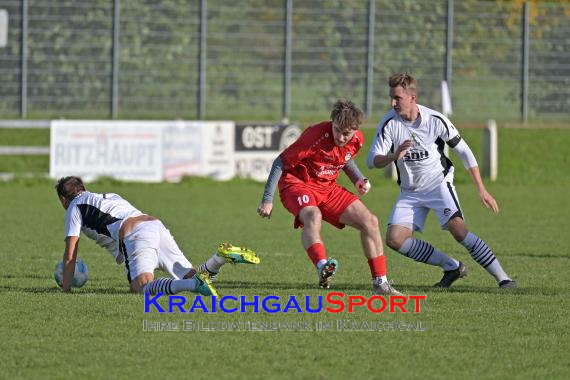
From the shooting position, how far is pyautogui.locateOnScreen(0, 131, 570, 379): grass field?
720 centimetres

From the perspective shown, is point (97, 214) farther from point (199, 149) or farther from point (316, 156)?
point (199, 149)

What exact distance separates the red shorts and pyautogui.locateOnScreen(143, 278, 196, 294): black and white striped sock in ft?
3.93

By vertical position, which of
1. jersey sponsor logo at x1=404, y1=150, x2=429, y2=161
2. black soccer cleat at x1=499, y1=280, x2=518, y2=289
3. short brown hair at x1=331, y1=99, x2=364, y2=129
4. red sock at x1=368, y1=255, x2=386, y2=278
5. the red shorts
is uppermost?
short brown hair at x1=331, y1=99, x2=364, y2=129

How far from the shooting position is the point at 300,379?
6.86 meters

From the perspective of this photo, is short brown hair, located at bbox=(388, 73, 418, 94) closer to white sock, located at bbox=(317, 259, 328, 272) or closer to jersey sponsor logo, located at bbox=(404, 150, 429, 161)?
jersey sponsor logo, located at bbox=(404, 150, 429, 161)

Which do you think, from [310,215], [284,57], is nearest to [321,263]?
[310,215]

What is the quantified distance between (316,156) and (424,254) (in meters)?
1.43

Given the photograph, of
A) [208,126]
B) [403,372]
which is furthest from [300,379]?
[208,126]

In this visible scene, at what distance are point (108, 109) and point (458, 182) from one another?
7513 millimetres

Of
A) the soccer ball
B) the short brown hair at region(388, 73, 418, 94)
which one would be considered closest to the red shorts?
the short brown hair at region(388, 73, 418, 94)

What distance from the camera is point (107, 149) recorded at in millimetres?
22922

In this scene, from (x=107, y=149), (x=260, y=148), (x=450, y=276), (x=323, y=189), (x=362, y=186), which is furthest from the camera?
(x=260, y=148)

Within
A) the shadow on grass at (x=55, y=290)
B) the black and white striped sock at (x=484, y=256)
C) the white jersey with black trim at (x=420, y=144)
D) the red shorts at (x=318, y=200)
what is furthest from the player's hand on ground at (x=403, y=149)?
the shadow on grass at (x=55, y=290)

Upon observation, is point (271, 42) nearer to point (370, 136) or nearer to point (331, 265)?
point (370, 136)
